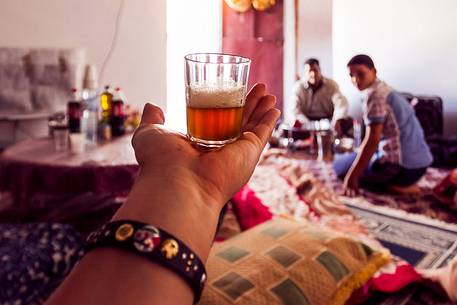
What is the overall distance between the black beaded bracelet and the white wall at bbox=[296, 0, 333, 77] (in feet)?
8.16

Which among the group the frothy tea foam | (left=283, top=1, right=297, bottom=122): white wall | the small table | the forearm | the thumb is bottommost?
the small table

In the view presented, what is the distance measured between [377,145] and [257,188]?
823 millimetres

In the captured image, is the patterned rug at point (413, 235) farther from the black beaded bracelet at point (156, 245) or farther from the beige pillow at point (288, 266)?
the black beaded bracelet at point (156, 245)

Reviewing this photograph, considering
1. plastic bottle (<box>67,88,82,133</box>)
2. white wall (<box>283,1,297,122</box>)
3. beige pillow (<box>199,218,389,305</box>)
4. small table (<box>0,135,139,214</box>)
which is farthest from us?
white wall (<box>283,1,297,122</box>)

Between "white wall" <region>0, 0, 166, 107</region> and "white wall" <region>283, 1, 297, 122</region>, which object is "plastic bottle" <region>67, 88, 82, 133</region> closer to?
"white wall" <region>0, 0, 166, 107</region>

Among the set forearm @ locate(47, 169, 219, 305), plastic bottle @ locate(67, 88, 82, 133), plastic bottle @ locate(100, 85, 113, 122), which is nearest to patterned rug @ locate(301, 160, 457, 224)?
plastic bottle @ locate(100, 85, 113, 122)

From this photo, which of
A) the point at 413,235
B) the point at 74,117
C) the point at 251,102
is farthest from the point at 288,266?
the point at 74,117

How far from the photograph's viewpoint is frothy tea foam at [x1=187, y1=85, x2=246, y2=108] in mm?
655

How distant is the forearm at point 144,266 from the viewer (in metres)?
0.38

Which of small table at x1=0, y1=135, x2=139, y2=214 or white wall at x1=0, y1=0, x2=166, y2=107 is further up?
white wall at x1=0, y1=0, x2=166, y2=107

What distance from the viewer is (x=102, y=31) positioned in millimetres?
3057

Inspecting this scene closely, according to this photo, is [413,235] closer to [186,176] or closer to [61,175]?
[61,175]

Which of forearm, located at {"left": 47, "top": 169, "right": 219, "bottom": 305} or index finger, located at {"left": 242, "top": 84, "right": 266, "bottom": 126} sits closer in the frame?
forearm, located at {"left": 47, "top": 169, "right": 219, "bottom": 305}

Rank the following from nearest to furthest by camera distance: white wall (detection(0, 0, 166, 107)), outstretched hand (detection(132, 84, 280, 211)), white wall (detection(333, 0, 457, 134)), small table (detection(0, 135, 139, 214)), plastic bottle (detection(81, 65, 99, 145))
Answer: outstretched hand (detection(132, 84, 280, 211)) < small table (detection(0, 135, 139, 214)) < plastic bottle (detection(81, 65, 99, 145)) < white wall (detection(0, 0, 166, 107)) < white wall (detection(333, 0, 457, 134))
